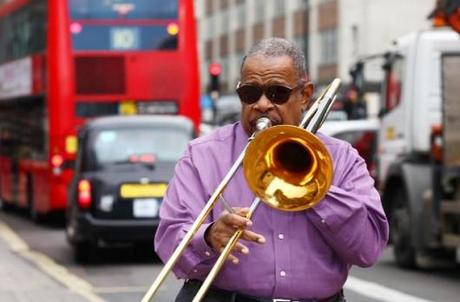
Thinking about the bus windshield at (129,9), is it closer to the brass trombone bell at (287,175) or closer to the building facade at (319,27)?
the brass trombone bell at (287,175)

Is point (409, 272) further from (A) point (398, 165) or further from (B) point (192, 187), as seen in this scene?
(B) point (192, 187)

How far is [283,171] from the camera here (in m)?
3.66

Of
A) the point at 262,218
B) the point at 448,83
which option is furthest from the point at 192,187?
the point at 448,83

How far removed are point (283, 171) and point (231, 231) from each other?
224 millimetres

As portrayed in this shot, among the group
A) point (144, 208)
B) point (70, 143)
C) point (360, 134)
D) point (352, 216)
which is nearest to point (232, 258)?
point (352, 216)

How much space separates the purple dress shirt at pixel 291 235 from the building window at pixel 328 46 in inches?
2111

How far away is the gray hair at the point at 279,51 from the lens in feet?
12.6

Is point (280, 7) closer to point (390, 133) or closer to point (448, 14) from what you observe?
point (390, 133)

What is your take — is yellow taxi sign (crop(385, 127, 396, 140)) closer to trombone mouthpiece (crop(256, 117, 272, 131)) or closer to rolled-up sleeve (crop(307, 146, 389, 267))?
rolled-up sleeve (crop(307, 146, 389, 267))

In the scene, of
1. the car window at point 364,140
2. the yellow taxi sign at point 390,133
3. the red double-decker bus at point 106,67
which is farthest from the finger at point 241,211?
the red double-decker bus at point 106,67

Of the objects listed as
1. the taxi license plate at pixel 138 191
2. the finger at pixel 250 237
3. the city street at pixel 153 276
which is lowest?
the city street at pixel 153 276

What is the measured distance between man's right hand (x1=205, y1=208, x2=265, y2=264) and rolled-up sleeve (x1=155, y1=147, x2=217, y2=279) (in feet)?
0.22

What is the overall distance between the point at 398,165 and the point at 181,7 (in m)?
7.72

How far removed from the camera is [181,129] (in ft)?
52.3
